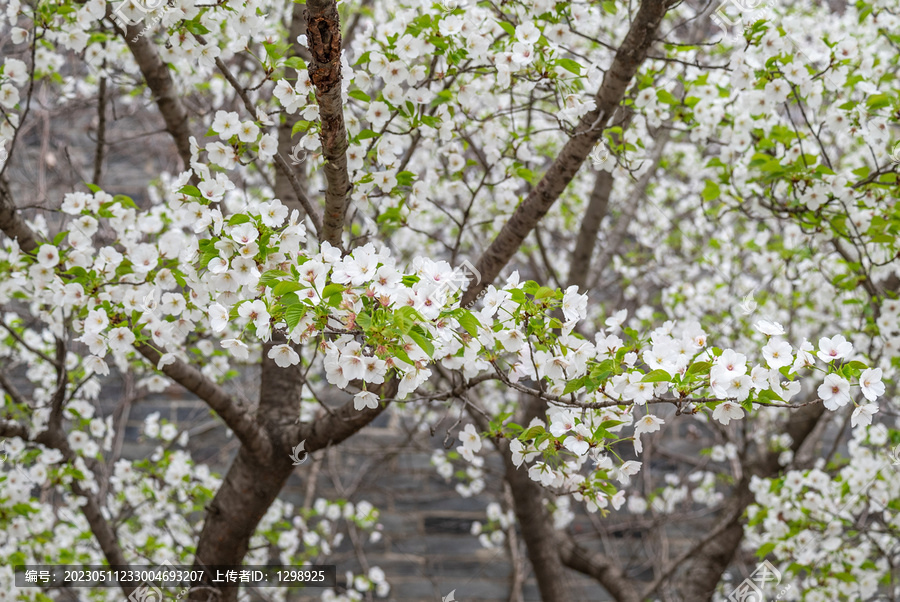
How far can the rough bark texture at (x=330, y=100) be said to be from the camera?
4.40 feet

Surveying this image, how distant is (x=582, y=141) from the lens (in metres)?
1.87

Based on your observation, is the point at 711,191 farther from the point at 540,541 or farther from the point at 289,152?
the point at 540,541

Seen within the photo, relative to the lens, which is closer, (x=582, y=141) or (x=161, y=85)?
(x=582, y=141)

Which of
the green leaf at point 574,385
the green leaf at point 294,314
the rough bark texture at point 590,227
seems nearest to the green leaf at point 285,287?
the green leaf at point 294,314

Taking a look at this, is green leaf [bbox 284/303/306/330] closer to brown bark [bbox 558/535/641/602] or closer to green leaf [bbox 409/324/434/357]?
green leaf [bbox 409/324/434/357]

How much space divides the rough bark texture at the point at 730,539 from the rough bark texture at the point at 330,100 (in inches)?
97.7

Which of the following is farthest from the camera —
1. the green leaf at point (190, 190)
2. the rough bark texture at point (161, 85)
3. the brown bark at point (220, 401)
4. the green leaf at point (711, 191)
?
the green leaf at point (711, 191)

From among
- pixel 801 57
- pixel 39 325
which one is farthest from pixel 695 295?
pixel 39 325

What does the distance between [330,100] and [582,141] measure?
0.70m

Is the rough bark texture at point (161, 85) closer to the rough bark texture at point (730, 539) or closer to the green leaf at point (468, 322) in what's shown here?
the green leaf at point (468, 322)

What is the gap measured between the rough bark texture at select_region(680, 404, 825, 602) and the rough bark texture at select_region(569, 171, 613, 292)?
124 centimetres

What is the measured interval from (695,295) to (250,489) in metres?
2.43

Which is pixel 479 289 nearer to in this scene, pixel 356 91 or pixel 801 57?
pixel 356 91

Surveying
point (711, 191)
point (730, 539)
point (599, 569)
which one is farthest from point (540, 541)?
point (711, 191)
